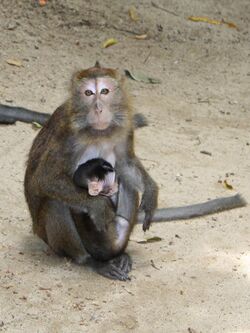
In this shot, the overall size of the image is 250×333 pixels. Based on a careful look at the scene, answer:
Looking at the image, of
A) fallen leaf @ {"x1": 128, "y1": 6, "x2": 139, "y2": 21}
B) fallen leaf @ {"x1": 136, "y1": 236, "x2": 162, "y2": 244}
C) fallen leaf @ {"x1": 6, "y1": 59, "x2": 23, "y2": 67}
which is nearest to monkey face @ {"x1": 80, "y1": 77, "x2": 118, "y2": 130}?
fallen leaf @ {"x1": 136, "y1": 236, "x2": 162, "y2": 244}

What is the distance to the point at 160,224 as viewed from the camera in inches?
278

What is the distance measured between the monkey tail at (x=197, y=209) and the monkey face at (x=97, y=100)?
4.59 feet

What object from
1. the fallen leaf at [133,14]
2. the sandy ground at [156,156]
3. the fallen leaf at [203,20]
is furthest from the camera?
the fallen leaf at [203,20]

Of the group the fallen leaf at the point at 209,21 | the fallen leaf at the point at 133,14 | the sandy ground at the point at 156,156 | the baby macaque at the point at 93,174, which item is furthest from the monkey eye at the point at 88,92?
the fallen leaf at the point at 209,21

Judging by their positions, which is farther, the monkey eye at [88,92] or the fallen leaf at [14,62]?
the fallen leaf at [14,62]

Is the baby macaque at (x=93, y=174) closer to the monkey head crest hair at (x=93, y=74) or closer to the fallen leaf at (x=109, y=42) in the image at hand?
the monkey head crest hair at (x=93, y=74)

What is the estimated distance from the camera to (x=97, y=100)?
574cm

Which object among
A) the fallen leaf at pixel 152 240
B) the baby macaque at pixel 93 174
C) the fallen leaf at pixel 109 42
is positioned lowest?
the fallen leaf at pixel 152 240

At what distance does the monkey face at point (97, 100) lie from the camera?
5746 mm

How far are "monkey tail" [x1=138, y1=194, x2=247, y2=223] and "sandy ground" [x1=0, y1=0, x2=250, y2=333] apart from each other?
0.07m

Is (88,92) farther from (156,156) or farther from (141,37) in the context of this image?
(141,37)

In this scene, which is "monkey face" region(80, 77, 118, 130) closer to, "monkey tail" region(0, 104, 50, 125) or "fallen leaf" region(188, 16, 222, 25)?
"monkey tail" region(0, 104, 50, 125)

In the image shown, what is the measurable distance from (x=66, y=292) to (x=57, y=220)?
20.5 inches

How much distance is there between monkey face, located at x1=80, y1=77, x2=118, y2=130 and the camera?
5.75m
